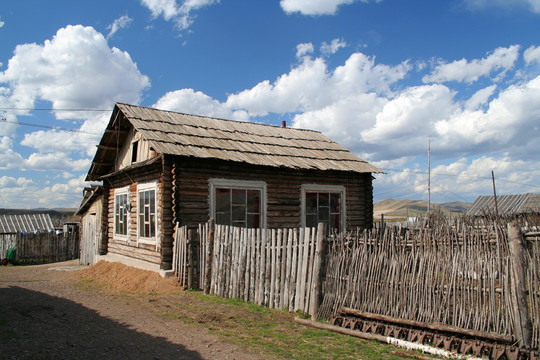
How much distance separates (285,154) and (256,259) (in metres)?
6.44

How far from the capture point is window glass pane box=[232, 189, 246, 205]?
42.0 ft

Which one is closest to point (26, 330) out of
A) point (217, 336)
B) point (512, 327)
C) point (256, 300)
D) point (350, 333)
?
point (217, 336)

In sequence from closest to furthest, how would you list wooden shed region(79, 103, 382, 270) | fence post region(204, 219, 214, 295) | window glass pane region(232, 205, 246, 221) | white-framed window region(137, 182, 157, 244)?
fence post region(204, 219, 214, 295) < wooden shed region(79, 103, 382, 270) < white-framed window region(137, 182, 157, 244) < window glass pane region(232, 205, 246, 221)

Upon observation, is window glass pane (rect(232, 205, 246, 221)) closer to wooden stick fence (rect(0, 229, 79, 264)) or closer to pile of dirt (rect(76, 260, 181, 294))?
pile of dirt (rect(76, 260, 181, 294))

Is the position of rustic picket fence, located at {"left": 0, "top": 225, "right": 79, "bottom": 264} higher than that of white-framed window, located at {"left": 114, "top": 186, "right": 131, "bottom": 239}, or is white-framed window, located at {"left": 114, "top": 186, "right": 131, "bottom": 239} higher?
white-framed window, located at {"left": 114, "top": 186, "right": 131, "bottom": 239}

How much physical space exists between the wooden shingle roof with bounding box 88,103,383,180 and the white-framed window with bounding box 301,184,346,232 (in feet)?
2.97

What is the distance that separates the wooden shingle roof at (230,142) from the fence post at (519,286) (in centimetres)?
804

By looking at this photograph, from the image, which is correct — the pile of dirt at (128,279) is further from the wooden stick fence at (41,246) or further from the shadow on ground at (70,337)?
the wooden stick fence at (41,246)

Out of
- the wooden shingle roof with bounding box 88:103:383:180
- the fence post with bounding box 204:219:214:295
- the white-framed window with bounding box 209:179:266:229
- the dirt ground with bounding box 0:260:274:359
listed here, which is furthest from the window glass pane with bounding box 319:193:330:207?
the dirt ground with bounding box 0:260:274:359

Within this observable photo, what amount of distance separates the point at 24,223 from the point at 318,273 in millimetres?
31815

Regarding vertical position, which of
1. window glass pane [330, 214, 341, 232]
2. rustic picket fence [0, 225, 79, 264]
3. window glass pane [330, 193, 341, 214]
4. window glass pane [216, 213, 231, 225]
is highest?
window glass pane [330, 193, 341, 214]

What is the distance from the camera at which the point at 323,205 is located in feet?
48.7

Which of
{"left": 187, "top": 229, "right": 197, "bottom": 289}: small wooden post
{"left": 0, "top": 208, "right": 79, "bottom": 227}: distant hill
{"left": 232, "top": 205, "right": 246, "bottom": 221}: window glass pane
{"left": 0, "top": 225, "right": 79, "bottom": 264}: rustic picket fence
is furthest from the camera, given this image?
{"left": 0, "top": 208, "right": 79, "bottom": 227}: distant hill

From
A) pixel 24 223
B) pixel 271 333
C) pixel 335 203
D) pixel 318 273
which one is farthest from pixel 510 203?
pixel 24 223
